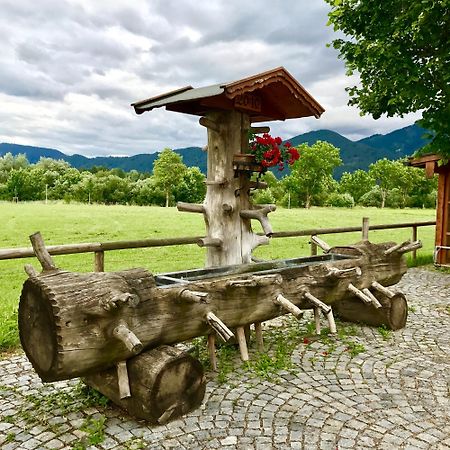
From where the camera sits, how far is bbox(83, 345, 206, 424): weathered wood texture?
3244 mm

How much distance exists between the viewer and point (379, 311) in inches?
230

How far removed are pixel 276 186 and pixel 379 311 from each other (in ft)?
191

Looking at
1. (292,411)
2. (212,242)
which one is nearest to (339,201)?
(212,242)

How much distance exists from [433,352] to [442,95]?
6380 mm

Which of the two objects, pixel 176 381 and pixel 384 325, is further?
pixel 384 325

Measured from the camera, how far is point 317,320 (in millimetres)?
5004

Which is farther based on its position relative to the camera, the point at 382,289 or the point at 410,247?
the point at 410,247

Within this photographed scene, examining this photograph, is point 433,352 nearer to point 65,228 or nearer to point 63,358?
point 63,358

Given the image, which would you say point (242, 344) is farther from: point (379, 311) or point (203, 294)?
point (379, 311)

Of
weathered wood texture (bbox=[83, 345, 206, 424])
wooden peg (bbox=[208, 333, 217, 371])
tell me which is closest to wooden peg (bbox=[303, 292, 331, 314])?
wooden peg (bbox=[208, 333, 217, 371])

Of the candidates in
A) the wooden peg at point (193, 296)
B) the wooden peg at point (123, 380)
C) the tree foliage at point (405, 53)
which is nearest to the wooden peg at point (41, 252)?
the wooden peg at point (123, 380)

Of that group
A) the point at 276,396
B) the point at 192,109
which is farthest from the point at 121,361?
the point at 192,109

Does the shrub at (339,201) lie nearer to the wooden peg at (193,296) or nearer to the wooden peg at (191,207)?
the wooden peg at (191,207)

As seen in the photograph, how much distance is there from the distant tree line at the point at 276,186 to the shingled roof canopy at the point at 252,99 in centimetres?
4276
